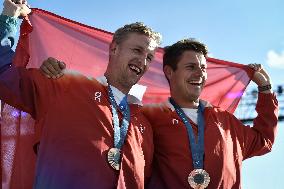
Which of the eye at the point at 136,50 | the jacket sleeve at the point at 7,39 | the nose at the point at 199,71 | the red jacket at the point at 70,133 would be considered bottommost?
the red jacket at the point at 70,133

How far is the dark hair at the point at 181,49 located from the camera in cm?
418

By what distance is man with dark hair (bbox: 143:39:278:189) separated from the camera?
3.59 meters

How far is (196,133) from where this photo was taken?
3.75 m

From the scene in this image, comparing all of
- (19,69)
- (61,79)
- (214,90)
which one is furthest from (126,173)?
(214,90)

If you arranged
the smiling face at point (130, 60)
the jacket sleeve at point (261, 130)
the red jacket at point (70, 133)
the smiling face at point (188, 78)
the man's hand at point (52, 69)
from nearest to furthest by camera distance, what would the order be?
the red jacket at point (70, 133) → the man's hand at point (52, 69) → the smiling face at point (130, 60) → the smiling face at point (188, 78) → the jacket sleeve at point (261, 130)

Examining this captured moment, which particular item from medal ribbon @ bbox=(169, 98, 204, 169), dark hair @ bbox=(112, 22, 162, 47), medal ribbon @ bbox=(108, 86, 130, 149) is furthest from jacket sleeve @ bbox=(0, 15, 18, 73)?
medal ribbon @ bbox=(169, 98, 204, 169)

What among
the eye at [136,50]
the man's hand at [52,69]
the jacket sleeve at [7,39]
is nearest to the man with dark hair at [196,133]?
the eye at [136,50]

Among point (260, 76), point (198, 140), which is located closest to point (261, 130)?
point (260, 76)

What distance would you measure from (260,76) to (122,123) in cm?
191

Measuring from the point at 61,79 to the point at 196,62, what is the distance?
1.34 meters

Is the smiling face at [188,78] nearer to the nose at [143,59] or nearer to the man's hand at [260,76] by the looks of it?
the nose at [143,59]

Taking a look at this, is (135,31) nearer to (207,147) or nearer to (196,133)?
(196,133)

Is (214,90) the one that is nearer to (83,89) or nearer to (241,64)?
(241,64)

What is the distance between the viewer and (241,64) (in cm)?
498
